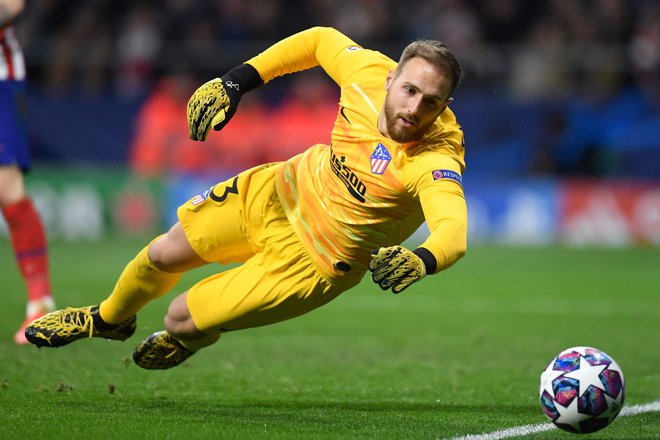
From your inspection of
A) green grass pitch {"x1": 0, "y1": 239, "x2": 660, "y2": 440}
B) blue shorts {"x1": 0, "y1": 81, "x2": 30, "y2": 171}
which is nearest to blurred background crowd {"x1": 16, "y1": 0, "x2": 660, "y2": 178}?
green grass pitch {"x1": 0, "y1": 239, "x2": 660, "y2": 440}

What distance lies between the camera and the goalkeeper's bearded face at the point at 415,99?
17.3ft

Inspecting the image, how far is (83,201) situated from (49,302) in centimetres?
922

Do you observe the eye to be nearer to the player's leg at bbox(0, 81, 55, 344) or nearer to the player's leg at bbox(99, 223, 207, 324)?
the player's leg at bbox(99, 223, 207, 324)

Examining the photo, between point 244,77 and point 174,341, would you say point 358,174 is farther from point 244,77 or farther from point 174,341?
point 174,341

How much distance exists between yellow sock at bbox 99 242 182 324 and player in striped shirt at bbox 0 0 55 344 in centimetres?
190

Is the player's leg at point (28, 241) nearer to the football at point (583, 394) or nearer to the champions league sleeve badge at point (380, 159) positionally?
the champions league sleeve badge at point (380, 159)

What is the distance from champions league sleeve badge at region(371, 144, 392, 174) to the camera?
5.43 meters

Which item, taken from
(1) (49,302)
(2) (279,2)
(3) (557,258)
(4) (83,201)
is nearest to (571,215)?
(3) (557,258)

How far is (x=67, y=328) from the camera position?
6.08 meters

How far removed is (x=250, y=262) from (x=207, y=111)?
837mm

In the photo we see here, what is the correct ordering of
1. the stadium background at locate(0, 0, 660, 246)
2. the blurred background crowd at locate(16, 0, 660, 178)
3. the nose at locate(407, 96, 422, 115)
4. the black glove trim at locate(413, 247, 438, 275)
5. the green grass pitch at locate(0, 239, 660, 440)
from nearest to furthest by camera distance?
1. the black glove trim at locate(413, 247, 438, 275)
2. the nose at locate(407, 96, 422, 115)
3. the green grass pitch at locate(0, 239, 660, 440)
4. the stadium background at locate(0, 0, 660, 246)
5. the blurred background crowd at locate(16, 0, 660, 178)

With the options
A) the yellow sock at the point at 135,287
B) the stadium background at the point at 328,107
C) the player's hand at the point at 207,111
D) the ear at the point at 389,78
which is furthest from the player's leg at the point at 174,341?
the stadium background at the point at 328,107

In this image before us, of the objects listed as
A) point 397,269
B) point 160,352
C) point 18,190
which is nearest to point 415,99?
point 397,269

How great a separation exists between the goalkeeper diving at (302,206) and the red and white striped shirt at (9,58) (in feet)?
8.12
